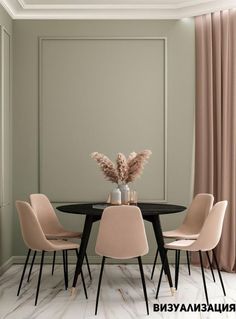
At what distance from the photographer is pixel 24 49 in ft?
18.9

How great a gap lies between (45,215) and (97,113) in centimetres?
135

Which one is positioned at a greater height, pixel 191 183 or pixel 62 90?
pixel 62 90

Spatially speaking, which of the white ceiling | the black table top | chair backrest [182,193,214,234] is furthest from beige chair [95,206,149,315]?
the white ceiling

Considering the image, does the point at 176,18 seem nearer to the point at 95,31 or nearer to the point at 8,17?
the point at 95,31

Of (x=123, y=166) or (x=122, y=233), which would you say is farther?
(x=123, y=166)

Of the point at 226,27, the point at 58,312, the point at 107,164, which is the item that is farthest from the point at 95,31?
the point at 58,312

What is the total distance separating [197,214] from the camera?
201 inches

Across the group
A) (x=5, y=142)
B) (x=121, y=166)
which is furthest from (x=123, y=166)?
(x=5, y=142)

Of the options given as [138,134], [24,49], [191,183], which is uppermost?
[24,49]

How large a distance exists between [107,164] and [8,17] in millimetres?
2159

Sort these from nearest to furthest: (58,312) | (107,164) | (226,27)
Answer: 1. (58,312)
2. (107,164)
3. (226,27)

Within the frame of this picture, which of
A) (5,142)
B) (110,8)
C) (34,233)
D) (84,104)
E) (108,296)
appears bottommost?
(108,296)

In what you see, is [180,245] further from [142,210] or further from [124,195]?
[124,195]

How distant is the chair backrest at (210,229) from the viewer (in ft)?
13.6
